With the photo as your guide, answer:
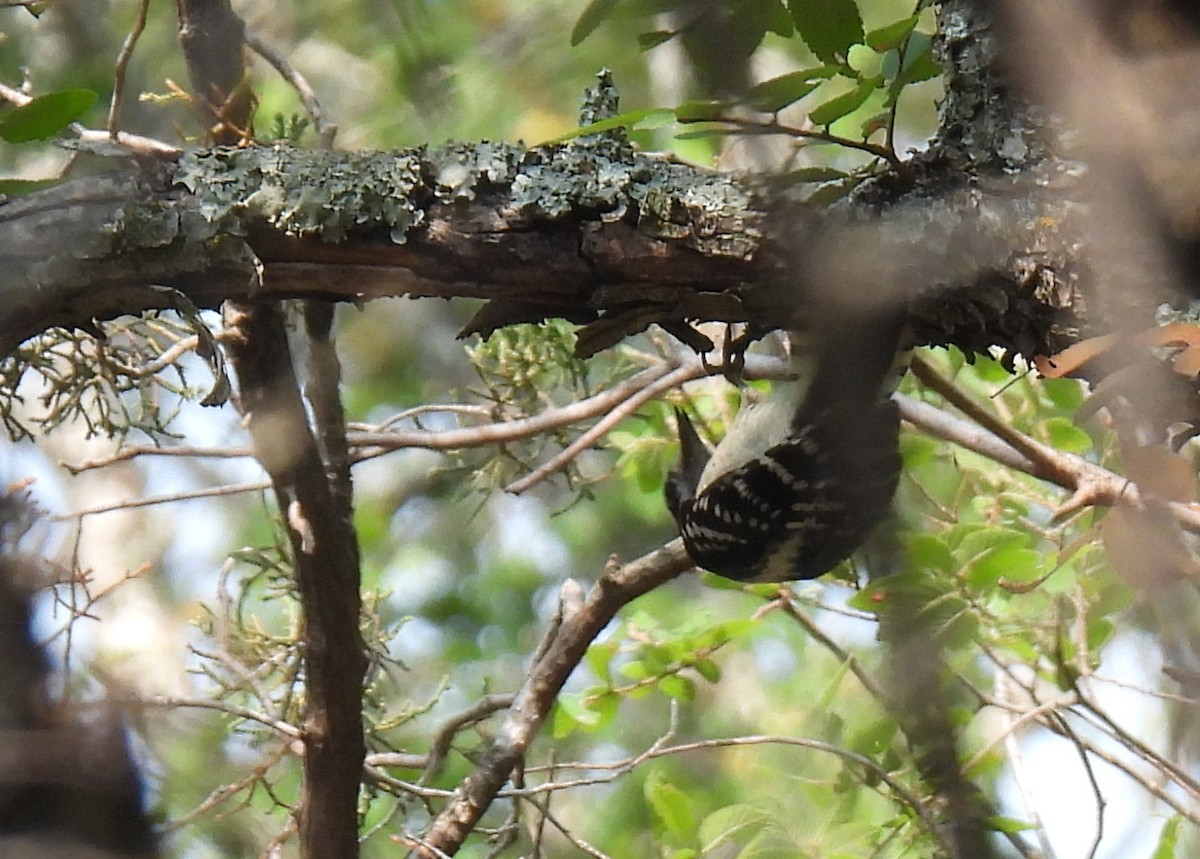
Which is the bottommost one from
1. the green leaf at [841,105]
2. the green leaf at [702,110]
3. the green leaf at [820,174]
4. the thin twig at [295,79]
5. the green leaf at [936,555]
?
the green leaf at [702,110]

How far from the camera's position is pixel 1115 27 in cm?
49

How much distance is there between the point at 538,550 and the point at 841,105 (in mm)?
3831

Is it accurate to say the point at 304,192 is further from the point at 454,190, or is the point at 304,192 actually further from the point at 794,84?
the point at 794,84

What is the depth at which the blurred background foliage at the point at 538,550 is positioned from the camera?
57cm

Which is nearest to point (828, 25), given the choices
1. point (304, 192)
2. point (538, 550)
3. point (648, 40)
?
point (648, 40)

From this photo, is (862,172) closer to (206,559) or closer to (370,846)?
(370,846)

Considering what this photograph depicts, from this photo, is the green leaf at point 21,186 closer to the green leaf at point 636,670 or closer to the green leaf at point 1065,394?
the green leaf at point 636,670

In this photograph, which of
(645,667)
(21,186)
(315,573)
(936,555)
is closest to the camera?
(21,186)

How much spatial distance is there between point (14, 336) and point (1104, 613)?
1.42m

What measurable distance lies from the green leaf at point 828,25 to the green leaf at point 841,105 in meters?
0.08

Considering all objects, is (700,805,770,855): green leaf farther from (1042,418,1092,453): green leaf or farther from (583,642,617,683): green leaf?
(1042,418,1092,453): green leaf

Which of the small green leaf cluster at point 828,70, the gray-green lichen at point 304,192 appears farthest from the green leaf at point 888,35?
the gray-green lichen at point 304,192

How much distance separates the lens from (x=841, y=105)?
3.54 ft

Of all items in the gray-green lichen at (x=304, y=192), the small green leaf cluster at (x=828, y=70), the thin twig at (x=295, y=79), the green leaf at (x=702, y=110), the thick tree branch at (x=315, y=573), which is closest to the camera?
the green leaf at (x=702, y=110)
